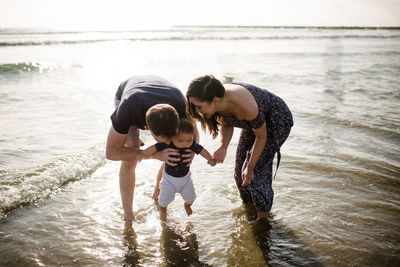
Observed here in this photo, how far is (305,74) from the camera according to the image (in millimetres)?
13812

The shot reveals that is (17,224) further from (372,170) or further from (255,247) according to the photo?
(372,170)

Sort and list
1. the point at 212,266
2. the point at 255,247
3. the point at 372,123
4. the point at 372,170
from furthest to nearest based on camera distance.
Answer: the point at 372,123 → the point at 372,170 → the point at 255,247 → the point at 212,266

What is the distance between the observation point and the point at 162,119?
2.64m

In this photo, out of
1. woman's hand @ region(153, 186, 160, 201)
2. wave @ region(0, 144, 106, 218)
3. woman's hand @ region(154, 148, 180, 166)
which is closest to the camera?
woman's hand @ region(154, 148, 180, 166)

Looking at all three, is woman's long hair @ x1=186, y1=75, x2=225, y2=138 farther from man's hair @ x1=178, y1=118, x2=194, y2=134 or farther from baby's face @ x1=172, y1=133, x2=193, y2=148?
baby's face @ x1=172, y1=133, x2=193, y2=148

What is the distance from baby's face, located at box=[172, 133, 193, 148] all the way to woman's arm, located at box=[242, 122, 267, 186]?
658mm

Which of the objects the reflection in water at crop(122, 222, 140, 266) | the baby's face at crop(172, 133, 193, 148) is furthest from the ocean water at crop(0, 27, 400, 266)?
the baby's face at crop(172, 133, 193, 148)

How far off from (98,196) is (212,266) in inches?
77.4


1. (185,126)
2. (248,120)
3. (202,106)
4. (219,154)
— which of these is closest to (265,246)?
(219,154)

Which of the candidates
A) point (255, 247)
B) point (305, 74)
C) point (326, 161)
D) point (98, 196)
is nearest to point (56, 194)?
point (98, 196)

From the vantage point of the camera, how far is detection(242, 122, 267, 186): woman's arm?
3.06m

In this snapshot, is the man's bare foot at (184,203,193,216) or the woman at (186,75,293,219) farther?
the man's bare foot at (184,203,193,216)

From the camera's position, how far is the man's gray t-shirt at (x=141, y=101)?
9.37ft


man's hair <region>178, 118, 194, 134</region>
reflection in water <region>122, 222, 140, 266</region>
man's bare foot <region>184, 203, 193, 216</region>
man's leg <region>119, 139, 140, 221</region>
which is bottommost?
reflection in water <region>122, 222, 140, 266</region>
